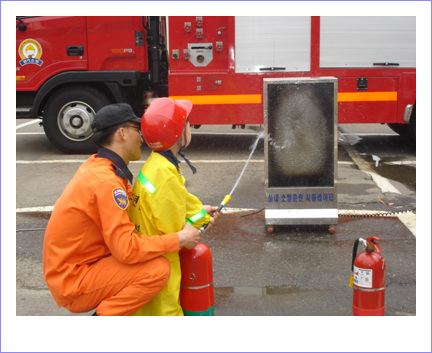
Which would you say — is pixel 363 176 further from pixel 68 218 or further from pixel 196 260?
pixel 68 218

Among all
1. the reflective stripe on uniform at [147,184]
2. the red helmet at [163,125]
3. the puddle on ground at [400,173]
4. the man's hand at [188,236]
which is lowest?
the puddle on ground at [400,173]

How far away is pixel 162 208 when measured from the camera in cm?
335

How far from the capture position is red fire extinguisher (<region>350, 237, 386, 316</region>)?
12.6 feet

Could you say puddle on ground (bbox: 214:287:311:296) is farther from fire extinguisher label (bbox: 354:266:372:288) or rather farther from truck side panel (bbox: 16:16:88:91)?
truck side panel (bbox: 16:16:88:91)

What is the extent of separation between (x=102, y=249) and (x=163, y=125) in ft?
2.61

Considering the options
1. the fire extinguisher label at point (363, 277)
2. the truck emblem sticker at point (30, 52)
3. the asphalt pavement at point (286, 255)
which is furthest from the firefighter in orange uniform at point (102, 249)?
the truck emblem sticker at point (30, 52)

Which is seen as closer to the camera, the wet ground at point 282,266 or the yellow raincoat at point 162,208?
the yellow raincoat at point 162,208

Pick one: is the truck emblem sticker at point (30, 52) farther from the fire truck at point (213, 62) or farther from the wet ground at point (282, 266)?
the wet ground at point (282, 266)

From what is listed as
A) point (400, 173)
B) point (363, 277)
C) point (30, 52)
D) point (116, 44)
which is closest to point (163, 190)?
point (363, 277)

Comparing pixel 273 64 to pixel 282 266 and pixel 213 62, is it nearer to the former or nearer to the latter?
pixel 213 62

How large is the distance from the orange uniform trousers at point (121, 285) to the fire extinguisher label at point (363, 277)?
1.30 meters

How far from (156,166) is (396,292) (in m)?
2.46

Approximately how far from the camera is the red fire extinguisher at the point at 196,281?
3.61 m

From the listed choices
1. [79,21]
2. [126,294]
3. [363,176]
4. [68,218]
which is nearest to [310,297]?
[126,294]
